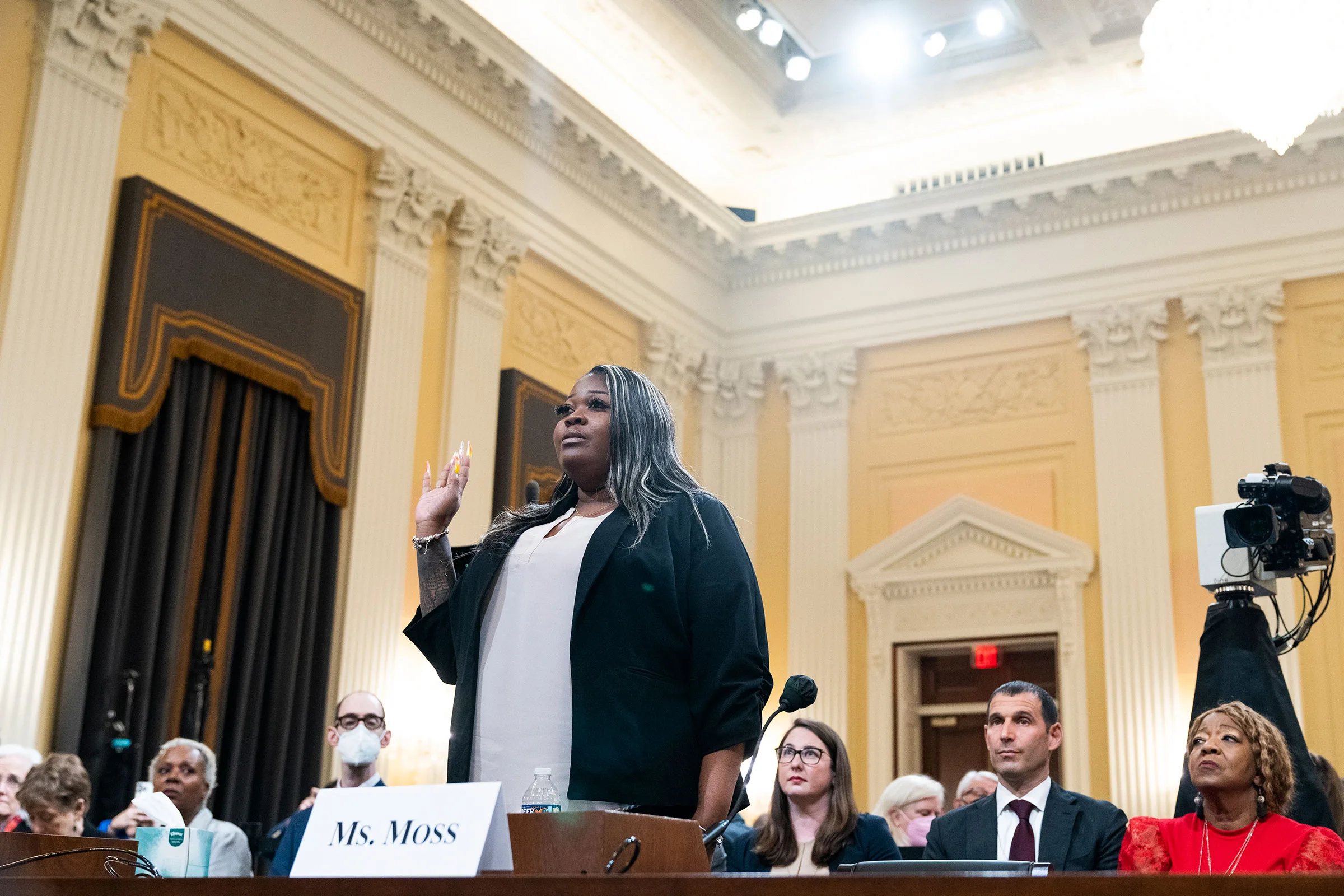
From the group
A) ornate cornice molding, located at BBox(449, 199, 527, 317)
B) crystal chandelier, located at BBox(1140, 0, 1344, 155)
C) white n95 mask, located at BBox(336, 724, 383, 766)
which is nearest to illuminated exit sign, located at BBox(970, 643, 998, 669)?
crystal chandelier, located at BBox(1140, 0, 1344, 155)

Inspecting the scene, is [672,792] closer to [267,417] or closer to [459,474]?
[459,474]

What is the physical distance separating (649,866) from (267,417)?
7.03 metres

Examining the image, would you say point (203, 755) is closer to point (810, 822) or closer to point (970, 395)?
point (810, 822)

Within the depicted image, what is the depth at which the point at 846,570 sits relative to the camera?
38.9 ft

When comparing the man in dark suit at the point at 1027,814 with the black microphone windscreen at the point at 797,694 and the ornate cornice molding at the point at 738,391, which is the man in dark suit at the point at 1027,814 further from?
the ornate cornice molding at the point at 738,391

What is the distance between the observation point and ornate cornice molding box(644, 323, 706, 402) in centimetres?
1184

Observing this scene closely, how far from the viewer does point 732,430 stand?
41.6 ft

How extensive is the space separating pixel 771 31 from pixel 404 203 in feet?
11.5

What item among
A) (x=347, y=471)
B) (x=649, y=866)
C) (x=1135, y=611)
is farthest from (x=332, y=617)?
(x=649, y=866)

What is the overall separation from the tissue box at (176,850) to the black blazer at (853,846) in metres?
2.08

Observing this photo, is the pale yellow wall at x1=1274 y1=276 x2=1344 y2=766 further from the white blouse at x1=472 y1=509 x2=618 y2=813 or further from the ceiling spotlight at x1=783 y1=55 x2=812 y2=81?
the white blouse at x1=472 y1=509 x2=618 y2=813

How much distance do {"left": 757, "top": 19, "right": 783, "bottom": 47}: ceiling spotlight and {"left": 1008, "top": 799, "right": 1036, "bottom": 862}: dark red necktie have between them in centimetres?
825

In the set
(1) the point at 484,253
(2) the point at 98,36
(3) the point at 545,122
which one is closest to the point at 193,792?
(2) the point at 98,36

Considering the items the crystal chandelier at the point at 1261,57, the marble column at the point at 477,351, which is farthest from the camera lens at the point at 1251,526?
the marble column at the point at 477,351
